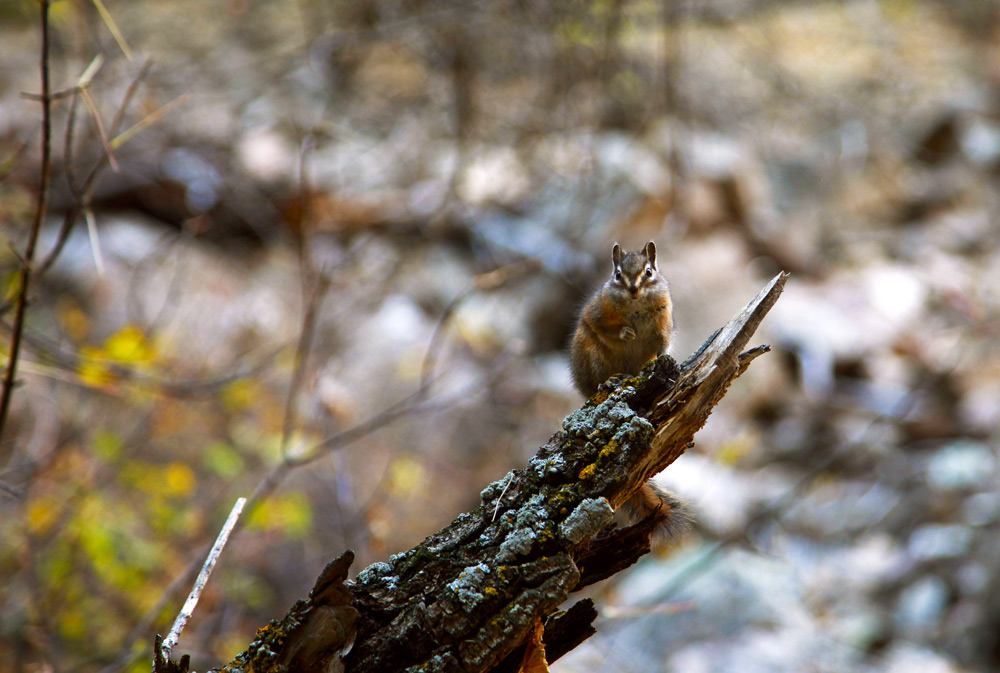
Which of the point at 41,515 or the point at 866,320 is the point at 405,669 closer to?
the point at 41,515

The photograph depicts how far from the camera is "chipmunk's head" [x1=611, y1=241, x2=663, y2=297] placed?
3.19 m

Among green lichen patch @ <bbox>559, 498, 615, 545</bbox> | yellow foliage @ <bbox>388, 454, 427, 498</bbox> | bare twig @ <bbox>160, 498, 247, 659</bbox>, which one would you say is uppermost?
yellow foliage @ <bbox>388, 454, 427, 498</bbox>

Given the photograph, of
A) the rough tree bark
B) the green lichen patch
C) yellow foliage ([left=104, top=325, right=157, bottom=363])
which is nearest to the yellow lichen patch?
the rough tree bark

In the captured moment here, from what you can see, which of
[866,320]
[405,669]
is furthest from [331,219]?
[405,669]

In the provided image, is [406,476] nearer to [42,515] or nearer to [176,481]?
[176,481]

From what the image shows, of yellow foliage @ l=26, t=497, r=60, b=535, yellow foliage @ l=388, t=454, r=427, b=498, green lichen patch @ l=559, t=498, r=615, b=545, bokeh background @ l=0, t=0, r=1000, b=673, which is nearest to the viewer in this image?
green lichen patch @ l=559, t=498, r=615, b=545

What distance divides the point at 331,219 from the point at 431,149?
5.17 feet

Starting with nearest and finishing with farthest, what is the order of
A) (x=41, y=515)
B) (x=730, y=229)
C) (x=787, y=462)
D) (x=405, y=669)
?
(x=405, y=669), (x=41, y=515), (x=787, y=462), (x=730, y=229)

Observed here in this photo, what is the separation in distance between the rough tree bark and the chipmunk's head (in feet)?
2.87

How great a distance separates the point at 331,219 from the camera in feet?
27.3

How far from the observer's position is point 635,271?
3252 millimetres

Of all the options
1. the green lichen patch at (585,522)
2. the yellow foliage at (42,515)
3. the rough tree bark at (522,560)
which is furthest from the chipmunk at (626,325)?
the yellow foliage at (42,515)

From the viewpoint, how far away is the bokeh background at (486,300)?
5758 mm

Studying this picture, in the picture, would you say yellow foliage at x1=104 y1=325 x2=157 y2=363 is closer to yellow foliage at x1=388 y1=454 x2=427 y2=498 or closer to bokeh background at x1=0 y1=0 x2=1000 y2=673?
bokeh background at x1=0 y1=0 x2=1000 y2=673
